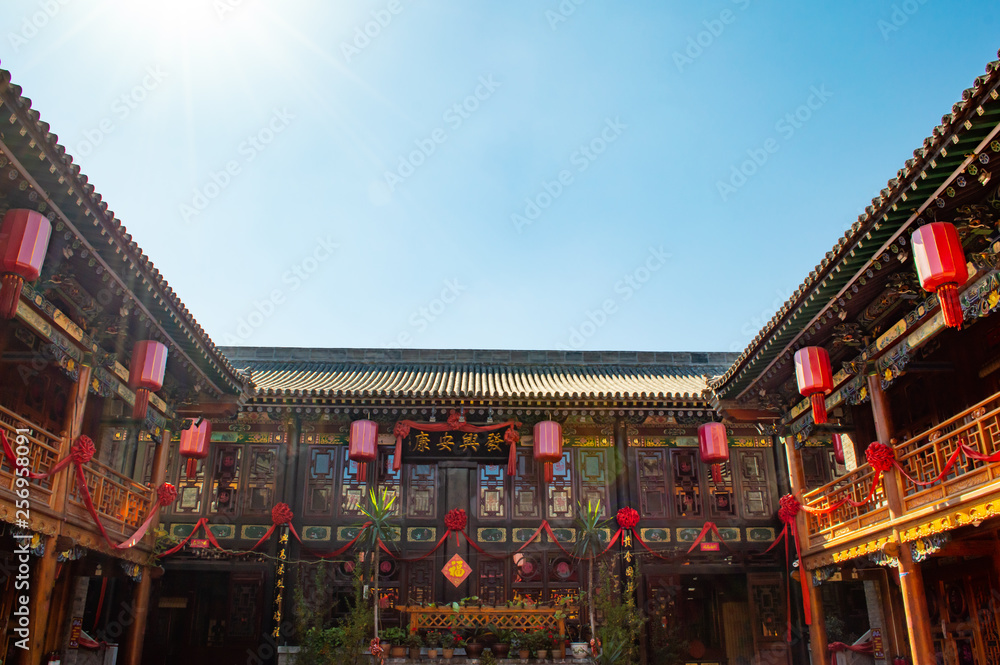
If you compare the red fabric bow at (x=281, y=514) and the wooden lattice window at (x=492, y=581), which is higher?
the red fabric bow at (x=281, y=514)

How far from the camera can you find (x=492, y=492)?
13836mm

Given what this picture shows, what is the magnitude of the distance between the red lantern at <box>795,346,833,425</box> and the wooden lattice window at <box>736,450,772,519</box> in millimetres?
4442

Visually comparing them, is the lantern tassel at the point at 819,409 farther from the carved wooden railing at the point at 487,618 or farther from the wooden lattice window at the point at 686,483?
the carved wooden railing at the point at 487,618

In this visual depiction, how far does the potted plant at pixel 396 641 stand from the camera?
11.3 meters

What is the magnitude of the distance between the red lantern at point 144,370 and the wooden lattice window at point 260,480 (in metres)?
4.04

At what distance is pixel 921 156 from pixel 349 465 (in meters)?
10.6

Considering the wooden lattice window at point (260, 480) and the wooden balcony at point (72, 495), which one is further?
the wooden lattice window at point (260, 480)

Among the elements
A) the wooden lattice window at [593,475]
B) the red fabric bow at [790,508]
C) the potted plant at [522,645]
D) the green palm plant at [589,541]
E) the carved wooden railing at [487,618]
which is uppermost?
the wooden lattice window at [593,475]

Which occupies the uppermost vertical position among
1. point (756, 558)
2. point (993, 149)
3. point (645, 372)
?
point (645, 372)

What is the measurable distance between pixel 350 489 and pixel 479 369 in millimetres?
5127

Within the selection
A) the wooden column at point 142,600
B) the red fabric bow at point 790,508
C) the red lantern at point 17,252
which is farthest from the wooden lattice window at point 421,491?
the red lantern at point 17,252

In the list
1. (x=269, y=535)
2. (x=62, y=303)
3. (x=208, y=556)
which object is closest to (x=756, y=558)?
(x=269, y=535)

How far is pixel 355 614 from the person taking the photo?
10859 mm

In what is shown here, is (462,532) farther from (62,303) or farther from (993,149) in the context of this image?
(993,149)
